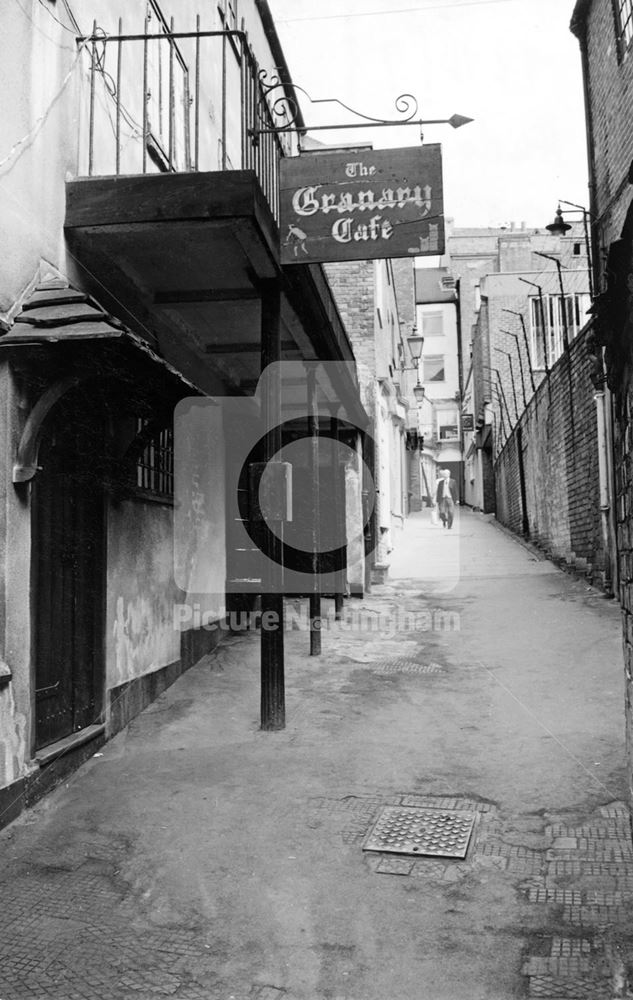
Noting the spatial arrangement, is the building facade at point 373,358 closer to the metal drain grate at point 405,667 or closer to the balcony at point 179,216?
the metal drain grate at point 405,667

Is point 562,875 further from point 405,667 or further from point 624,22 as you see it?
Result: point 624,22

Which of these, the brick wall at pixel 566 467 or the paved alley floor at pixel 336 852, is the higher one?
the brick wall at pixel 566 467

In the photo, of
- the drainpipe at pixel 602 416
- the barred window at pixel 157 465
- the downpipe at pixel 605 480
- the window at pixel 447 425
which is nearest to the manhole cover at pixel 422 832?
the barred window at pixel 157 465

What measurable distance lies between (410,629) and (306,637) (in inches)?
54.4

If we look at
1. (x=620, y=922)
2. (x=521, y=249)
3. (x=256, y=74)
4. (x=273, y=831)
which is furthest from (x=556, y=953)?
(x=521, y=249)

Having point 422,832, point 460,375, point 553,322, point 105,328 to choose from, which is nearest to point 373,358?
point 553,322

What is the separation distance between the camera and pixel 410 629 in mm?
9938

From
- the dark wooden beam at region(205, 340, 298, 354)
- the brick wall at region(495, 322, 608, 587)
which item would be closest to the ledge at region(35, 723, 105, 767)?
the dark wooden beam at region(205, 340, 298, 354)

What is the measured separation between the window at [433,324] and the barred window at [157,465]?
1439 inches

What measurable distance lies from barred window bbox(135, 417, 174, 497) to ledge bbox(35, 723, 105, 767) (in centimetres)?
200

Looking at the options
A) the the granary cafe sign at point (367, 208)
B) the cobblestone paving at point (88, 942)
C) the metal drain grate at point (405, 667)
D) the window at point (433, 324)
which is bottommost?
the cobblestone paving at point (88, 942)

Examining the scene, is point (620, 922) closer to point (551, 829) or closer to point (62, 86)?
point (551, 829)

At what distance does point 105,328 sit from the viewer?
12.5 ft

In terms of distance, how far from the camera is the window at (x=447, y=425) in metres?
43.3
